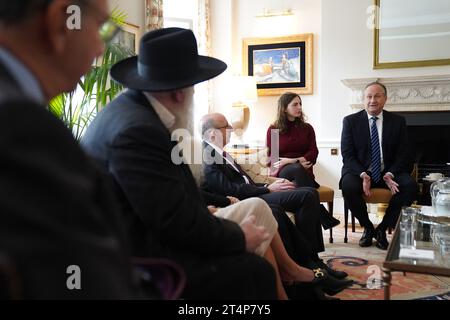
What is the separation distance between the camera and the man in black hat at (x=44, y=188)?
0.43 m

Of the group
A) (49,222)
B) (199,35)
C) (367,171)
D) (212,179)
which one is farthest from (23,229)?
(199,35)

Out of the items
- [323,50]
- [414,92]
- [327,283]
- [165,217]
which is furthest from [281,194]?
[323,50]

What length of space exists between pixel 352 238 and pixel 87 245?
135 inches

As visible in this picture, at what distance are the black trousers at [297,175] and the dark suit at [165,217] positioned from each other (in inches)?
86.7

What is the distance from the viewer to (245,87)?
5.01 meters

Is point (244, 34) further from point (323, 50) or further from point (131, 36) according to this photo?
point (131, 36)

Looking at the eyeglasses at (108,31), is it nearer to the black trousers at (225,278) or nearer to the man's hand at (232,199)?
the black trousers at (225,278)

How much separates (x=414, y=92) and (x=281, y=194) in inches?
114

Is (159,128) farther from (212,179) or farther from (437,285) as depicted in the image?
(437,285)

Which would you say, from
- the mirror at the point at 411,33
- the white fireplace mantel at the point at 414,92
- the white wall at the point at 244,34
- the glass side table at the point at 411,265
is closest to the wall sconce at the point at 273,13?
the white wall at the point at 244,34

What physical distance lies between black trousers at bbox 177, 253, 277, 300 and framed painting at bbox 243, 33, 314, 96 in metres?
4.41

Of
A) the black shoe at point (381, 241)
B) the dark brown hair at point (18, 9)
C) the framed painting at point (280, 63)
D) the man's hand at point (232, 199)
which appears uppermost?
the framed painting at point (280, 63)

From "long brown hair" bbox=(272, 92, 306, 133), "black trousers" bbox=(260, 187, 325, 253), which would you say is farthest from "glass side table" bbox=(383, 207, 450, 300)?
"long brown hair" bbox=(272, 92, 306, 133)

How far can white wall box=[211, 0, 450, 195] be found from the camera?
479 cm
